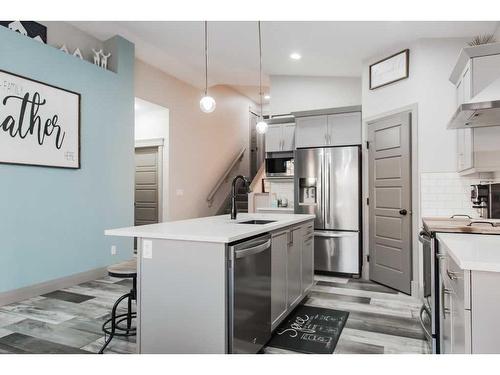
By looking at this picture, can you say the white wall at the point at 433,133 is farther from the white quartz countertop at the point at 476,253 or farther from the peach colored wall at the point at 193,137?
the peach colored wall at the point at 193,137

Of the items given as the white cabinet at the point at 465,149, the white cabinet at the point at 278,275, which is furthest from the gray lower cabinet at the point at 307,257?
the white cabinet at the point at 465,149

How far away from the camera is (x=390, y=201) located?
167 inches

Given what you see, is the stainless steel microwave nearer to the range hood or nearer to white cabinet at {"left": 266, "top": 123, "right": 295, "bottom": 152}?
white cabinet at {"left": 266, "top": 123, "right": 295, "bottom": 152}

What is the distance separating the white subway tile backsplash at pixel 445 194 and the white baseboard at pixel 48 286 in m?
4.16

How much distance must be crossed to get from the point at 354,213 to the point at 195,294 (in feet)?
10.3

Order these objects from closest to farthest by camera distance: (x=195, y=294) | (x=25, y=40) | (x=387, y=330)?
(x=195, y=294) → (x=387, y=330) → (x=25, y=40)

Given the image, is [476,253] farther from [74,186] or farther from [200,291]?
[74,186]

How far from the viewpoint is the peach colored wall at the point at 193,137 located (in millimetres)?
5816

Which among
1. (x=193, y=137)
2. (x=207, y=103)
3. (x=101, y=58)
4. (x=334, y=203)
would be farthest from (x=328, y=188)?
(x=101, y=58)

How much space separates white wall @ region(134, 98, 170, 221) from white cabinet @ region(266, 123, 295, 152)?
188 cm

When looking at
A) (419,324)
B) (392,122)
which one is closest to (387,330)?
(419,324)

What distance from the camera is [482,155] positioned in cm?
303

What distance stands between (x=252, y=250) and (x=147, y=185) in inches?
188

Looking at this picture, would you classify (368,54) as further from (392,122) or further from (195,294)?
(195,294)
